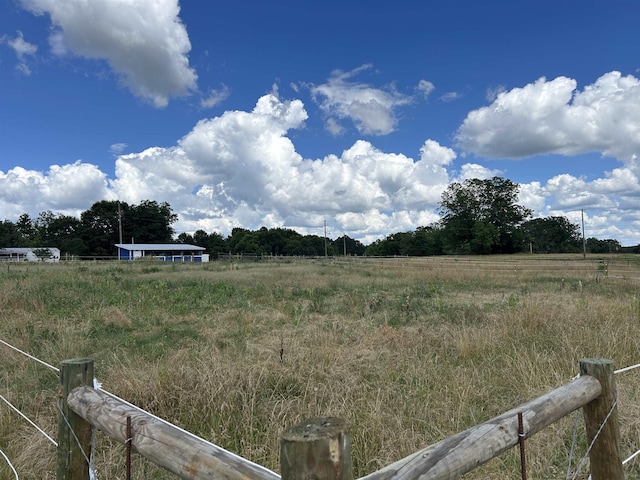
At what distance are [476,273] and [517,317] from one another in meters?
17.2

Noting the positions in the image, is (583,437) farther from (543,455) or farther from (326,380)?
(326,380)

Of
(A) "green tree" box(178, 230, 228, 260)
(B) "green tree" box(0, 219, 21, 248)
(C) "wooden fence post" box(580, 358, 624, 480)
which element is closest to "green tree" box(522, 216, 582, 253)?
(A) "green tree" box(178, 230, 228, 260)

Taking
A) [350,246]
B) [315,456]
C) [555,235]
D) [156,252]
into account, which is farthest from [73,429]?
[350,246]

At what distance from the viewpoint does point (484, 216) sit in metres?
72.6

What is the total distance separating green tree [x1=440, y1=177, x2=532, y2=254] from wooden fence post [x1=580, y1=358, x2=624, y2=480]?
233ft

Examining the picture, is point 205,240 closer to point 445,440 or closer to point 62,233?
point 62,233

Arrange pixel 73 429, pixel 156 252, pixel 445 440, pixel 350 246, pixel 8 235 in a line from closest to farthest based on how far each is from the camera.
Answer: pixel 445 440, pixel 73 429, pixel 156 252, pixel 8 235, pixel 350 246

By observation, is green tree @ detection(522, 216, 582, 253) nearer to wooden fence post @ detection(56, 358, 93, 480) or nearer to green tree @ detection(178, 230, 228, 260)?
green tree @ detection(178, 230, 228, 260)

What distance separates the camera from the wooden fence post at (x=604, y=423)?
2305 mm

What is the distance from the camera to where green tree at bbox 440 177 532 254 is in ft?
233

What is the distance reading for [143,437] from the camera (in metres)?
1.83

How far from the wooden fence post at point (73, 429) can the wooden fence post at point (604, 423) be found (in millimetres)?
2921

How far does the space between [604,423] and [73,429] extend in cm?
307

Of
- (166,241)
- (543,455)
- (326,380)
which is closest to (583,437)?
(543,455)
